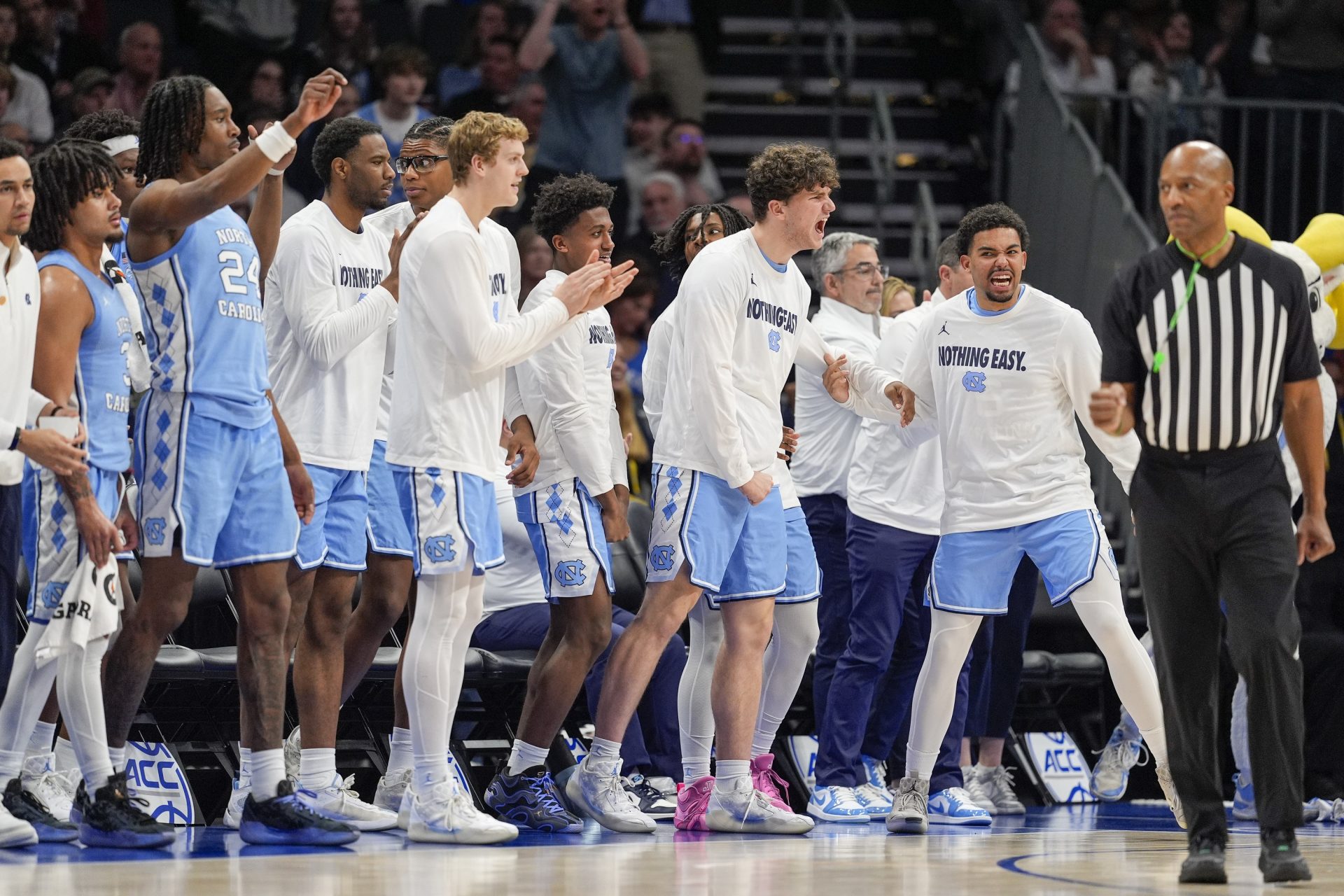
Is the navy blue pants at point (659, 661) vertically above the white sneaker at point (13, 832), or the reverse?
the navy blue pants at point (659, 661)

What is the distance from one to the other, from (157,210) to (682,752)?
2.44 meters

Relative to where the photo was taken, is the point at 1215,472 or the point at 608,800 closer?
the point at 1215,472

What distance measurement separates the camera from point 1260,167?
35.3 feet

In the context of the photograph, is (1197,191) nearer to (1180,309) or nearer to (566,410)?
(1180,309)

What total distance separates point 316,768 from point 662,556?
1.22m

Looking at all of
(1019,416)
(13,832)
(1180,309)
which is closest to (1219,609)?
(1180,309)

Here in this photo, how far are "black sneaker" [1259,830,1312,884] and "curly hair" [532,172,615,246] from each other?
286 cm

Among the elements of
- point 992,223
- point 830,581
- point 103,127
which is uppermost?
point 103,127

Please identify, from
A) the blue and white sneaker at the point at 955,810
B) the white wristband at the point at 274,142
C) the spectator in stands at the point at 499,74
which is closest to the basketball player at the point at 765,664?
the blue and white sneaker at the point at 955,810

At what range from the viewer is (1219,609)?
471 cm

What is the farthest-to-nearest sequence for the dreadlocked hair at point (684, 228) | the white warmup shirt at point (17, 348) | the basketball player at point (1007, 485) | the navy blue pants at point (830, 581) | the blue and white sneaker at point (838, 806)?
1. the navy blue pants at point (830, 581)
2. the dreadlocked hair at point (684, 228)
3. the blue and white sneaker at point (838, 806)
4. the basketball player at point (1007, 485)
5. the white warmup shirt at point (17, 348)

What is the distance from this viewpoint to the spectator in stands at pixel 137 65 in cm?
947

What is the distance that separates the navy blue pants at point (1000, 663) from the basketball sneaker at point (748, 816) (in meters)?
1.60

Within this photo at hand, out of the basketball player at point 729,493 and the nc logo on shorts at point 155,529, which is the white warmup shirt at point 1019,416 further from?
the nc logo on shorts at point 155,529
